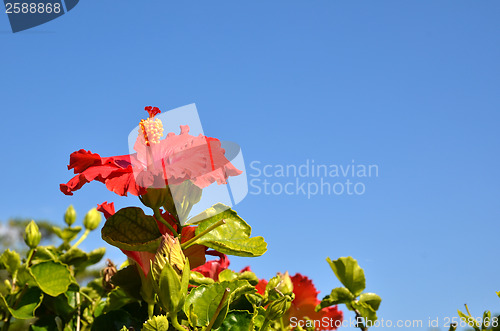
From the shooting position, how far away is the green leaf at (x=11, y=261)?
1.22 m

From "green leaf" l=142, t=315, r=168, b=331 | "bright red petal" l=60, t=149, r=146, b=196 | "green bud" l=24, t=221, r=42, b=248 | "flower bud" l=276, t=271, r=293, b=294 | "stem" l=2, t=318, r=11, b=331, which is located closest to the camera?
"green leaf" l=142, t=315, r=168, b=331

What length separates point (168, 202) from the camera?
808 mm

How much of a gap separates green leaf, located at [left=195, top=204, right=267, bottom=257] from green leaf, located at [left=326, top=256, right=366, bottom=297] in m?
0.28

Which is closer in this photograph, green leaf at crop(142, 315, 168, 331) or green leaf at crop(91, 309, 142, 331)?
green leaf at crop(142, 315, 168, 331)

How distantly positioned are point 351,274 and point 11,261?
0.80 metres


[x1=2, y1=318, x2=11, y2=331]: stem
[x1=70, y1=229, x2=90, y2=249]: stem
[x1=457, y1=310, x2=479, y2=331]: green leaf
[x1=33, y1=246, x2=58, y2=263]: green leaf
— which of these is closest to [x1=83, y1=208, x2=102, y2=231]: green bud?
[x1=70, y1=229, x2=90, y2=249]: stem

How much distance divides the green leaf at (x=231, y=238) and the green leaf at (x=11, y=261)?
2.03ft

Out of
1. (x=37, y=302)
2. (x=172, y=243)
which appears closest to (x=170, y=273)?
(x=172, y=243)

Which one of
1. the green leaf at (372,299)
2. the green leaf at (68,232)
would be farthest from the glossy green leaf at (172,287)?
the green leaf at (68,232)

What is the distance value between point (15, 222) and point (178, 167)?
30.1 ft

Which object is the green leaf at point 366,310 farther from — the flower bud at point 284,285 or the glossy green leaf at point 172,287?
the glossy green leaf at point 172,287

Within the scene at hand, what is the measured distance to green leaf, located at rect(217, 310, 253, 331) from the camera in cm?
81

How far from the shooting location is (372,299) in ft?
3.37

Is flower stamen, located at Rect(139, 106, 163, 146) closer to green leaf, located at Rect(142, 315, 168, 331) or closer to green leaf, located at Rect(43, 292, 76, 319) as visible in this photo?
green leaf, located at Rect(142, 315, 168, 331)
